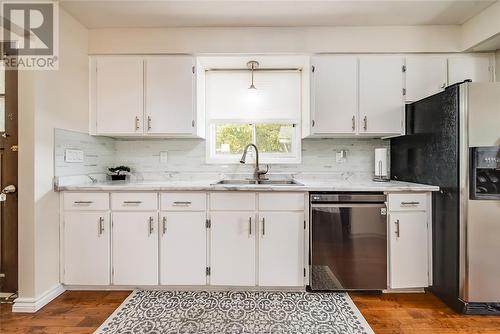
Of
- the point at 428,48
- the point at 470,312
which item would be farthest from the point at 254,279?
the point at 428,48

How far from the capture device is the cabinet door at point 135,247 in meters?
2.28

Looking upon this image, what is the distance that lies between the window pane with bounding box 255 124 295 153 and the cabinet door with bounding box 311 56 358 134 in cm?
54

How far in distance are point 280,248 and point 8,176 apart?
7.57 ft

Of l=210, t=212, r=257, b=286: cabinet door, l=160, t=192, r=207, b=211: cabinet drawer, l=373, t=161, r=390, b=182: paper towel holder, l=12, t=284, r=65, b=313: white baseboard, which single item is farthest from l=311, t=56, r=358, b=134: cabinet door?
l=12, t=284, r=65, b=313: white baseboard

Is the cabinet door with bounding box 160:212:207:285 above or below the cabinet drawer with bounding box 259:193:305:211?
below

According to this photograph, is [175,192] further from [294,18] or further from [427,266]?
[427,266]

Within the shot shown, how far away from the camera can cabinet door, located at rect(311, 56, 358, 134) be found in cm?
256

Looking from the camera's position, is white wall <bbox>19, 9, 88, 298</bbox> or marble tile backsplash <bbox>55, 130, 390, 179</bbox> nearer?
white wall <bbox>19, 9, 88, 298</bbox>

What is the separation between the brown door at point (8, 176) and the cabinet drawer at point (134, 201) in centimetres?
75

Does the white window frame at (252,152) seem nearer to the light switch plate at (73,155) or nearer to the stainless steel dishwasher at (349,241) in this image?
the stainless steel dishwasher at (349,241)

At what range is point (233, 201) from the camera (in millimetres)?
2266

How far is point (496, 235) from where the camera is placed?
198 centimetres

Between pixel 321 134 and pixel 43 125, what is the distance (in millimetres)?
2421

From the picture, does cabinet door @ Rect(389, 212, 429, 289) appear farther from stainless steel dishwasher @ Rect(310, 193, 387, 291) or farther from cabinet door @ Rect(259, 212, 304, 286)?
cabinet door @ Rect(259, 212, 304, 286)
